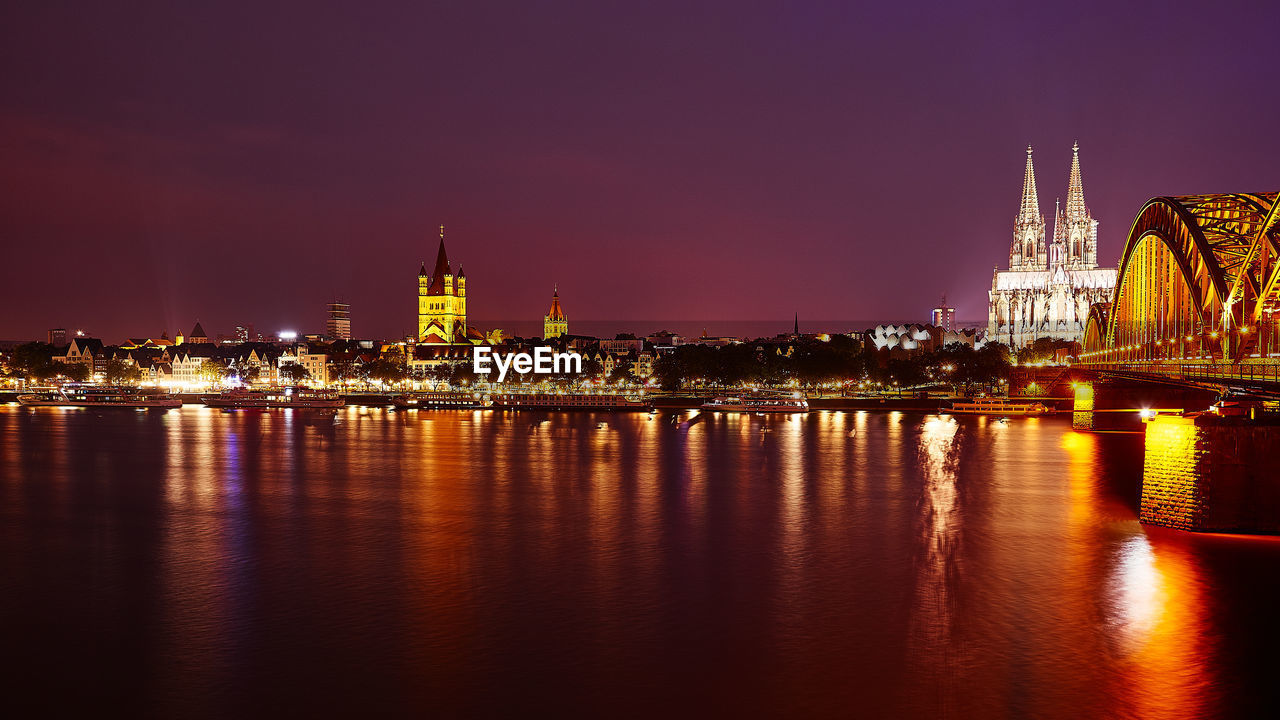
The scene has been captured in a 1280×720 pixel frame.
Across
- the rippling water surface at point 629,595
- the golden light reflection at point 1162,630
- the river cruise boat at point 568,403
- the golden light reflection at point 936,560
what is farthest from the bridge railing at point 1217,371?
the river cruise boat at point 568,403

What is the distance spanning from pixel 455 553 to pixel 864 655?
1131 centimetres

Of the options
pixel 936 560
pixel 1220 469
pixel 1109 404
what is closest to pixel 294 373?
pixel 1109 404

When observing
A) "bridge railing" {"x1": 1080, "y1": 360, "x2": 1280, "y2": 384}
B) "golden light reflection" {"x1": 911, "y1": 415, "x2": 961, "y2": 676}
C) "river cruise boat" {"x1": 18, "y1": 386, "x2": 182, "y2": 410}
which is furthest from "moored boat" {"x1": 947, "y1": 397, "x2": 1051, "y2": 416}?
"river cruise boat" {"x1": 18, "y1": 386, "x2": 182, "y2": 410}

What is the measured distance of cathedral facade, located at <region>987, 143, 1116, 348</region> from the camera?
131 meters

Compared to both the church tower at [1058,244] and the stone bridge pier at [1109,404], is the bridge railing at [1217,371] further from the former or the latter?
the church tower at [1058,244]

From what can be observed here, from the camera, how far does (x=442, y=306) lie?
15075cm

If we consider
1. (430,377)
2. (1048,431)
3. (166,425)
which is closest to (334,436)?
(166,425)

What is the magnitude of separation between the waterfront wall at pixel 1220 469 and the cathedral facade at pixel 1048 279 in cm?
11428

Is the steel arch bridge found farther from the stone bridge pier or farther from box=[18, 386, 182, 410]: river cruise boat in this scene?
box=[18, 386, 182, 410]: river cruise boat

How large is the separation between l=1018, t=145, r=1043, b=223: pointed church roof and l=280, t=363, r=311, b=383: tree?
335ft

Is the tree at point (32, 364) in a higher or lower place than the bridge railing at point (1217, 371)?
higher

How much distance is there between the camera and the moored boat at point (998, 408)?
7150 cm

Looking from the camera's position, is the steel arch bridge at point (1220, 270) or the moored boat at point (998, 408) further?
the moored boat at point (998, 408)

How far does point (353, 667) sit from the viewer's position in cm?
1589
